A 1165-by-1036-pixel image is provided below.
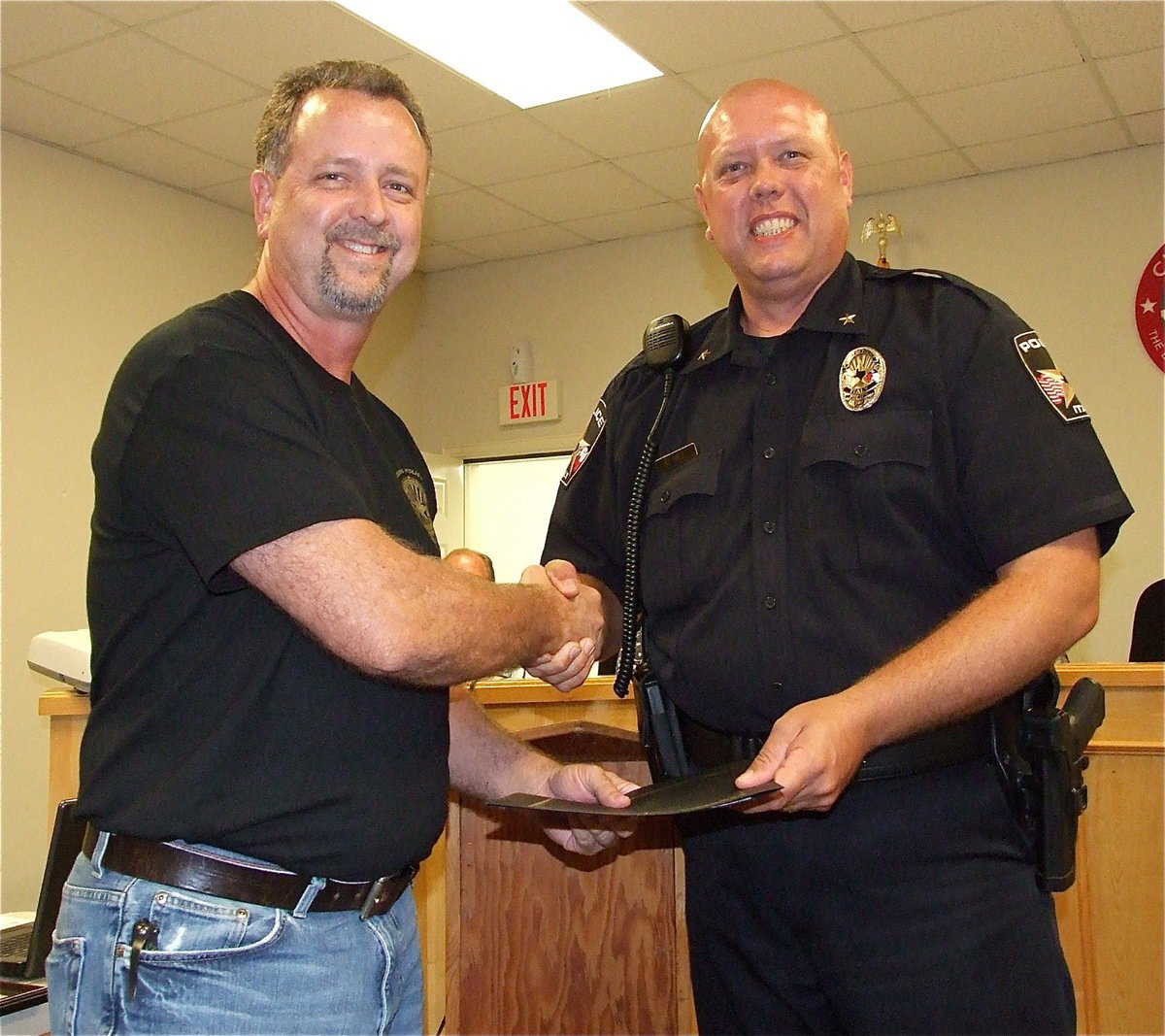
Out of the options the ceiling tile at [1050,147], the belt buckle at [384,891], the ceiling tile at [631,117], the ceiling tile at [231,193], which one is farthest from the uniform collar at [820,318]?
the ceiling tile at [231,193]

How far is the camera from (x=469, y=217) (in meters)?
6.14

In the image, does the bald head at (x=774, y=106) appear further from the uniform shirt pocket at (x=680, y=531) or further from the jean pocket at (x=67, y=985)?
the jean pocket at (x=67, y=985)

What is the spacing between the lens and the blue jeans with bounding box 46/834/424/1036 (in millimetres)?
1205

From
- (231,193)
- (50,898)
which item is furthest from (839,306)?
(231,193)

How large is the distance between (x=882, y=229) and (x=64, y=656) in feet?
13.2

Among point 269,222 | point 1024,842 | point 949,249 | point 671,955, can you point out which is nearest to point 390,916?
point 1024,842

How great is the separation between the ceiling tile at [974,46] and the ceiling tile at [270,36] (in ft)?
5.83

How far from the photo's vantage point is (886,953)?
1.43 metres

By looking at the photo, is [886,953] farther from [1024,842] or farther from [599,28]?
[599,28]

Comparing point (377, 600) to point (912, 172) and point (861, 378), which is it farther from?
point (912, 172)

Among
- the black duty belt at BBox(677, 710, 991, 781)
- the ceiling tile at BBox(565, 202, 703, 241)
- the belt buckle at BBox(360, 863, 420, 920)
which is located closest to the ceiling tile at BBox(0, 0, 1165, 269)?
the ceiling tile at BBox(565, 202, 703, 241)

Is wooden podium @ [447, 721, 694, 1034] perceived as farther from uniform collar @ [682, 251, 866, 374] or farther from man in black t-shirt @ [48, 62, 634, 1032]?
man in black t-shirt @ [48, 62, 634, 1032]

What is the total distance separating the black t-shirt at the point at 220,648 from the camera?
48.3 inches

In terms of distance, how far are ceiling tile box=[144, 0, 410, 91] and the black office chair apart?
3.29 m
